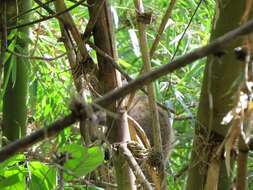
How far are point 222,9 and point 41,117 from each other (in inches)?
23.3

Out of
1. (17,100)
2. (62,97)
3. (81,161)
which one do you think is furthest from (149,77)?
(17,100)

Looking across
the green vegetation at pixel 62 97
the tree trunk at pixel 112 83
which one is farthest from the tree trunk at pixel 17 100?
the tree trunk at pixel 112 83

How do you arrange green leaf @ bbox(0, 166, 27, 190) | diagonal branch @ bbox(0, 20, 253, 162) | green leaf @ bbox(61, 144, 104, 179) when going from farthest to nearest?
green leaf @ bbox(0, 166, 27, 190)
green leaf @ bbox(61, 144, 104, 179)
diagonal branch @ bbox(0, 20, 253, 162)

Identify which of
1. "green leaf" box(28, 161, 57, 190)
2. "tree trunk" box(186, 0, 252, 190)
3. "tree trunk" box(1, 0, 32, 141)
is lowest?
"green leaf" box(28, 161, 57, 190)

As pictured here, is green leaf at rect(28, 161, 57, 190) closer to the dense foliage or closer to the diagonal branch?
the dense foliage

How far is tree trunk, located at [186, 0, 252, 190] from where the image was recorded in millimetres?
442

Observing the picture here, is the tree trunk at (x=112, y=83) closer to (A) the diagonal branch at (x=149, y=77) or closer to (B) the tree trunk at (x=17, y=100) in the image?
(B) the tree trunk at (x=17, y=100)

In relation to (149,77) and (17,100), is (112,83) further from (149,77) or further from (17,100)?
(149,77)

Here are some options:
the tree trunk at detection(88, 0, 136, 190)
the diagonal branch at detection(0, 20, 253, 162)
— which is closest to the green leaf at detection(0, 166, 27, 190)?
the tree trunk at detection(88, 0, 136, 190)

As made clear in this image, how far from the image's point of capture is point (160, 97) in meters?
0.89

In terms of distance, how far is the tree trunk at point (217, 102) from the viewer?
44 cm

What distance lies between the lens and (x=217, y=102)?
18.1 inches

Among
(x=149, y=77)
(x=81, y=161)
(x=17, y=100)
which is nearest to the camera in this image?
(x=149, y=77)

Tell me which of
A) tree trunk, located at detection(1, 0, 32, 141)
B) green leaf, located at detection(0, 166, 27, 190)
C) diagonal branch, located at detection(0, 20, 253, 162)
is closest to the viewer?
diagonal branch, located at detection(0, 20, 253, 162)
